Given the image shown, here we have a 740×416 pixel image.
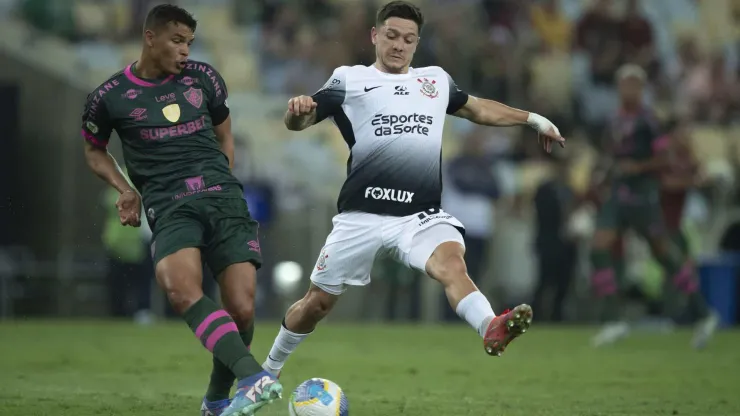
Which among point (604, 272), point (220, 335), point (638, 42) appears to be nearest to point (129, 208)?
point (220, 335)

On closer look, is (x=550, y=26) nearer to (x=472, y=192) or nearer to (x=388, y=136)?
(x=472, y=192)

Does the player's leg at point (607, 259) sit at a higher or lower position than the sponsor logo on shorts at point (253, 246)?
lower

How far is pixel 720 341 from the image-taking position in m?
16.4

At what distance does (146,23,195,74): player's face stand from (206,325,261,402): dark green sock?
5.55 feet

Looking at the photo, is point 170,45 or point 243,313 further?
point 170,45

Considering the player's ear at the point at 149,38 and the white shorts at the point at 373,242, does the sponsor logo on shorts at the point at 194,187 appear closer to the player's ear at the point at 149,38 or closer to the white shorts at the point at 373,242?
the player's ear at the point at 149,38

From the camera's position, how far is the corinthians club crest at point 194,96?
26.9ft

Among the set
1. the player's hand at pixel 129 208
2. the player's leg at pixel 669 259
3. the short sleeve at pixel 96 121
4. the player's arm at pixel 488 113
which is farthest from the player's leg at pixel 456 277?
the player's leg at pixel 669 259

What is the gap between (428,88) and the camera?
885cm

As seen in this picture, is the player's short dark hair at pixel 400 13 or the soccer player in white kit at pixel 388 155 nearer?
the soccer player in white kit at pixel 388 155

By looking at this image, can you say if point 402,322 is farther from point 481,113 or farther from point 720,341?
point 481,113

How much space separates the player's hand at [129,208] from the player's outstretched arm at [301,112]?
3.62 feet

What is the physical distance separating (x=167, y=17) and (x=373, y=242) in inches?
77.3

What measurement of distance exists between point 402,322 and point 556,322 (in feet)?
7.80
